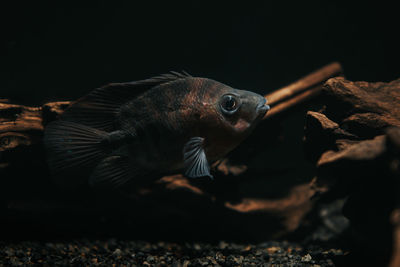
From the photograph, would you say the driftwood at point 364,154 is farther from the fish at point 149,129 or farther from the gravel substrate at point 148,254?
the fish at point 149,129

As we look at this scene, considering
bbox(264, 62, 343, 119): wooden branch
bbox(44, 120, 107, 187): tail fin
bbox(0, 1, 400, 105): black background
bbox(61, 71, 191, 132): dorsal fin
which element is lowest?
bbox(44, 120, 107, 187): tail fin

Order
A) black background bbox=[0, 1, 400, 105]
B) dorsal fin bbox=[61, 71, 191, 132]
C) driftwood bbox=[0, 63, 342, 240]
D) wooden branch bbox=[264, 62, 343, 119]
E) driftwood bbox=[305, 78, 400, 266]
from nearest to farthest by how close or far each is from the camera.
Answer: driftwood bbox=[305, 78, 400, 266] → dorsal fin bbox=[61, 71, 191, 132] → driftwood bbox=[0, 63, 342, 240] → wooden branch bbox=[264, 62, 343, 119] → black background bbox=[0, 1, 400, 105]

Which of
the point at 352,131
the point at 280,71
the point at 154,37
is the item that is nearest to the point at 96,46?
the point at 154,37

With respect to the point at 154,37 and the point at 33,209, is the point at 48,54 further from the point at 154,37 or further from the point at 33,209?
the point at 33,209

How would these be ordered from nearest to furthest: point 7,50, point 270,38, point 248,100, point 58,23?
point 248,100
point 7,50
point 58,23
point 270,38

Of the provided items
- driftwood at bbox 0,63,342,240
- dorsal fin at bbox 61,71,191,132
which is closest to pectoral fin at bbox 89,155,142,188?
dorsal fin at bbox 61,71,191,132

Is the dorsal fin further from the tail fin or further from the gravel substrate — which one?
the gravel substrate

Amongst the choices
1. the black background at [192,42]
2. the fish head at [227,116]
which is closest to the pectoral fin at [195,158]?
the fish head at [227,116]
